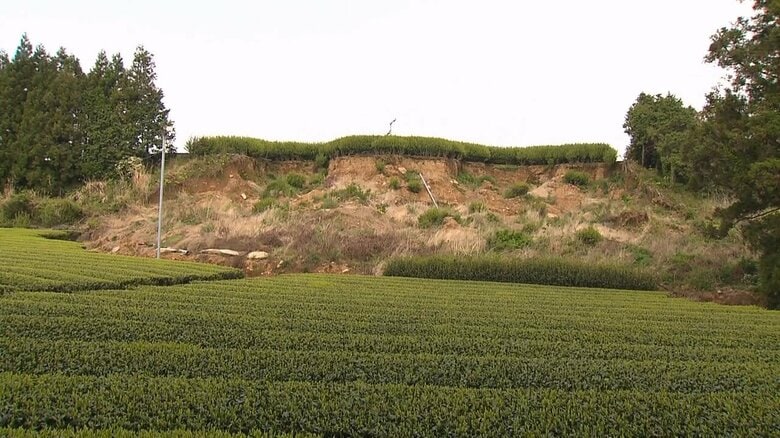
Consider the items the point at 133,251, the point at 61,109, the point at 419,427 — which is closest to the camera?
the point at 419,427

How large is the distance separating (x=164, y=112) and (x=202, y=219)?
34.3 feet

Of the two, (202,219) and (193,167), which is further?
(193,167)

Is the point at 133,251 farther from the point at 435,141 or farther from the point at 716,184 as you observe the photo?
the point at 716,184

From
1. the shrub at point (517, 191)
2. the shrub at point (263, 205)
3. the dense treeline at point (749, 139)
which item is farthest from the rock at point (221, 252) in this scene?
the shrub at point (517, 191)

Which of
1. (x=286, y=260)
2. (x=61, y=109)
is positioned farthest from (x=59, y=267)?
(x=61, y=109)

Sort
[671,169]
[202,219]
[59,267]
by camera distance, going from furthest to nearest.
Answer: [671,169] → [202,219] → [59,267]

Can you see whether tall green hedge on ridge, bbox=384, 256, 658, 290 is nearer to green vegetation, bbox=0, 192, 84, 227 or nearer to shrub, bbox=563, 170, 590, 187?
shrub, bbox=563, 170, 590, 187

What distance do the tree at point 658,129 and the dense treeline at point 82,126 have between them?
2244 cm

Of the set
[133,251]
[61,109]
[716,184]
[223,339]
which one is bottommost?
[133,251]

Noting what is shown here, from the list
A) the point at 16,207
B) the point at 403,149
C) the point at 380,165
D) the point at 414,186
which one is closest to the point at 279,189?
the point at 380,165

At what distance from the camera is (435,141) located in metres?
27.8

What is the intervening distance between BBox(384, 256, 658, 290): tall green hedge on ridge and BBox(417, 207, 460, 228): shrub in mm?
5034

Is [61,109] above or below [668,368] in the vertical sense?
above

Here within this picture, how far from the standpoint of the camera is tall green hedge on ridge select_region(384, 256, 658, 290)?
14.1 meters
